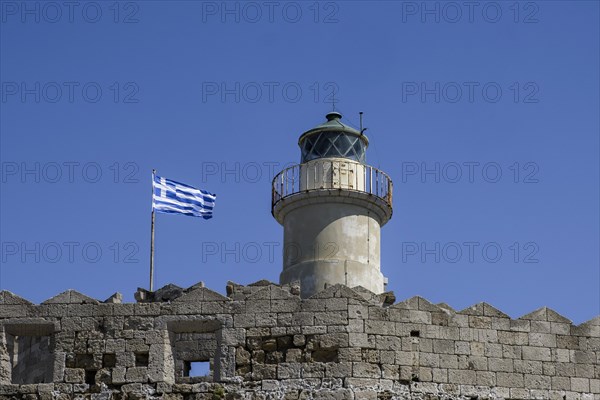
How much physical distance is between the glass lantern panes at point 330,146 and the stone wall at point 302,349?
26.8 ft

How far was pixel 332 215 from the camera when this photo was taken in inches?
1086

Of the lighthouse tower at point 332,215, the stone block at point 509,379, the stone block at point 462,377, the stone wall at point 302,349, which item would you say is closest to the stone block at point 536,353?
the stone wall at point 302,349

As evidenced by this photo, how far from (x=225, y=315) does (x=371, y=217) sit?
835 cm

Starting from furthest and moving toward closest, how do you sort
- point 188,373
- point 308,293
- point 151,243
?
point 308,293
point 151,243
point 188,373

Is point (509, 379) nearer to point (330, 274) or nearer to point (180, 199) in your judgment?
point (330, 274)

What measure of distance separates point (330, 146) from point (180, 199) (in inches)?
148

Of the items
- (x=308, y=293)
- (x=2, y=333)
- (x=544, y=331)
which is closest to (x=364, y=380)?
(x=544, y=331)

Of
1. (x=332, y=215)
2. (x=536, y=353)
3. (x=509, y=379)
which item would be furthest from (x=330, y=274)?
(x=509, y=379)

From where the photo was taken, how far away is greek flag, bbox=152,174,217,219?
2573 centimetres

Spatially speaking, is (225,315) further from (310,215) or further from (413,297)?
(310,215)

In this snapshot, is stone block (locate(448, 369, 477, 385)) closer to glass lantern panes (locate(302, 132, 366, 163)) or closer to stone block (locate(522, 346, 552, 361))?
stone block (locate(522, 346, 552, 361))

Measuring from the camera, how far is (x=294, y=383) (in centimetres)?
1964

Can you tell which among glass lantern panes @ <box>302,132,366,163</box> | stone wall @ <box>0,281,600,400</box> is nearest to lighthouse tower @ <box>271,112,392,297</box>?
glass lantern panes @ <box>302,132,366,163</box>

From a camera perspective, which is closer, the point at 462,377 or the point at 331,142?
the point at 462,377
